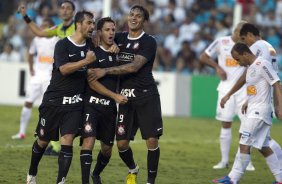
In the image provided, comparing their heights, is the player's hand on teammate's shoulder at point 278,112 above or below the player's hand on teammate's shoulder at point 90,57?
below

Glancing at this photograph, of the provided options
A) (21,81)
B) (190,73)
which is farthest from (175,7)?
(21,81)

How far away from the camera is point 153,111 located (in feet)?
37.7

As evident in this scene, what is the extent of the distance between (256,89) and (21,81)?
13195mm

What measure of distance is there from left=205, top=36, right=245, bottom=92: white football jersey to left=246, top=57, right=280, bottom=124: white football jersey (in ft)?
8.59

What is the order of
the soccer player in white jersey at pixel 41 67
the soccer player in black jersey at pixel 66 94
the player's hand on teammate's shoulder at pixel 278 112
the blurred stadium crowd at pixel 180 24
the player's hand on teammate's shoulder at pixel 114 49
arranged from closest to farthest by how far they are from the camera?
the soccer player in black jersey at pixel 66 94 → the player's hand on teammate's shoulder at pixel 114 49 → the player's hand on teammate's shoulder at pixel 278 112 → the soccer player in white jersey at pixel 41 67 → the blurred stadium crowd at pixel 180 24

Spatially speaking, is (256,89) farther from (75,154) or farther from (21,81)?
(21,81)

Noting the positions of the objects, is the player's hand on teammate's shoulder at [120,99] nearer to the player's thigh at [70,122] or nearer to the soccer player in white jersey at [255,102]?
the player's thigh at [70,122]

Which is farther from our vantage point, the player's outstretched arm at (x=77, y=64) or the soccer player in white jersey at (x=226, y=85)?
the soccer player in white jersey at (x=226, y=85)

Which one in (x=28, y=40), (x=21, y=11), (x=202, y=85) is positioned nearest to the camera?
(x=21, y=11)

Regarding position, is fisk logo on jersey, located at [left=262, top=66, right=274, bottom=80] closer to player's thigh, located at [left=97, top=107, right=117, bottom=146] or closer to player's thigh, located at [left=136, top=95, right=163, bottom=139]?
player's thigh, located at [left=136, top=95, right=163, bottom=139]

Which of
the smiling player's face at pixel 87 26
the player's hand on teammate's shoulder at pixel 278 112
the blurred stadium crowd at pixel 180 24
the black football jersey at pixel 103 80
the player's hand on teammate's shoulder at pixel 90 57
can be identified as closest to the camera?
the player's hand on teammate's shoulder at pixel 90 57

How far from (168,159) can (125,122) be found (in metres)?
4.07

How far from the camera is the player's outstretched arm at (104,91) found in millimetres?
10930

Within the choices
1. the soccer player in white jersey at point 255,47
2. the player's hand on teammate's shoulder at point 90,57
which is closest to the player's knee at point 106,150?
the player's hand on teammate's shoulder at point 90,57
